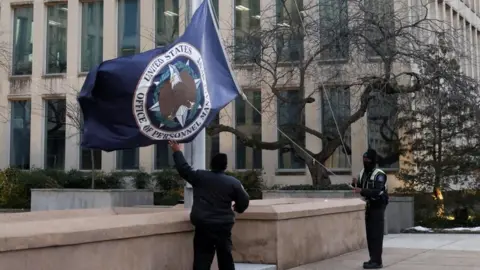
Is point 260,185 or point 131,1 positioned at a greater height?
point 131,1

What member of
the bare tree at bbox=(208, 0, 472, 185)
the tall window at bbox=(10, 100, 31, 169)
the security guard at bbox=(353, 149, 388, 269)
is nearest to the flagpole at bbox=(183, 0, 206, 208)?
the security guard at bbox=(353, 149, 388, 269)

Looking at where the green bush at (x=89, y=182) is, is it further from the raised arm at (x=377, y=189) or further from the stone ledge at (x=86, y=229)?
the stone ledge at (x=86, y=229)

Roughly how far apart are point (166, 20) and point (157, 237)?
22385mm

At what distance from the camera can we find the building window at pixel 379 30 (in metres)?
17.0

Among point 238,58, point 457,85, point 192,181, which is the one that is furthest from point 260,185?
point 192,181

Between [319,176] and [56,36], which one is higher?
[56,36]

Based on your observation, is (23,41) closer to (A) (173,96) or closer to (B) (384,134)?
(B) (384,134)

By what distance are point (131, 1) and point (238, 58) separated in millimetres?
12548

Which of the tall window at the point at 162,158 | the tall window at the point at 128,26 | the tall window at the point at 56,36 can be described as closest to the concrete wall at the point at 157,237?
the tall window at the point at 162,158

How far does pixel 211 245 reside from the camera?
25.1 ft

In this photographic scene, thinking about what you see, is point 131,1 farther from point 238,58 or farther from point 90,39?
point 238,58

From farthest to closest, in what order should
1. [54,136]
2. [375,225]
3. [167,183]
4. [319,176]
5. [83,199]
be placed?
[54,136], [167,183], [83,199], [319,176], [375,225]

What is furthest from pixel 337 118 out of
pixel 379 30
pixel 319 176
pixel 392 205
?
pixel 379 30

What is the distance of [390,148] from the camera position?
23625mm
